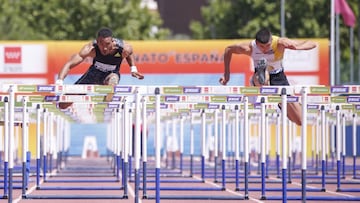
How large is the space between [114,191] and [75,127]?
2657 centimetres

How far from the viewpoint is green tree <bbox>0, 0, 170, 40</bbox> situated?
232ft

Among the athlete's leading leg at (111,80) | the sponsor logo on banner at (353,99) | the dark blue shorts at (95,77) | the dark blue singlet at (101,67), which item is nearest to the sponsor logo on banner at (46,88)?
the athlete's leading leg at (111,80)

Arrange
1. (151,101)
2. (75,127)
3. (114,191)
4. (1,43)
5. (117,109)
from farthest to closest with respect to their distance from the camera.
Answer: (75,127), (1,43), (117,109), (114,191), (151,101)

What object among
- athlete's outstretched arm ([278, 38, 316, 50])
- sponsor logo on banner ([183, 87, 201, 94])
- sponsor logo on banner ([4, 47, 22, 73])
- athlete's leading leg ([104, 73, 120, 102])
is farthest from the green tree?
sponsor logo on banner ([183, 87, 201, 94])

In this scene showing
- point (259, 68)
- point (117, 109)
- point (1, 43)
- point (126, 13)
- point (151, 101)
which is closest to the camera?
point (259, 68)

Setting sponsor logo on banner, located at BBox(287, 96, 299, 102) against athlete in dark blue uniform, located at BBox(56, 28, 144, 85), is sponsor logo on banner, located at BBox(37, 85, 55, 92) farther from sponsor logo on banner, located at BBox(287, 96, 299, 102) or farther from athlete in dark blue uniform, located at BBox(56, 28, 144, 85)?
sponsor logo on banner, located at BBox(287, 96, 299, 102)

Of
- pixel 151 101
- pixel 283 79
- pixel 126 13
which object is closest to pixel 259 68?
pixel 283 79

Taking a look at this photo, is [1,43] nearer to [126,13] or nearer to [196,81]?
[196,81]

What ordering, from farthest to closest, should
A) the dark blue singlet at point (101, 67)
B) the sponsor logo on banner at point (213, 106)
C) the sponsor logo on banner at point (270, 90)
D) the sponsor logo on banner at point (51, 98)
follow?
the sponsor logo on banner at point (213, 106)
the dark blue singlet at point (101, 67)
the sponsor logo on banner at point (51, 98)
the sponsor logo on banner at point (270, 90)

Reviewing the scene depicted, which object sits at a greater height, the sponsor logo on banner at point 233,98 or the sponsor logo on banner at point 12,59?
the sponsor logo on banner at point 12,59

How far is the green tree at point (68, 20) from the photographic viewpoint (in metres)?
70.8

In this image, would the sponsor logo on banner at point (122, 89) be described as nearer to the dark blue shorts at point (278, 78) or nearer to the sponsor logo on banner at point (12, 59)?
the dark blue shorts at point (278, 78)

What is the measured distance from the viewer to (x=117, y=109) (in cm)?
2688

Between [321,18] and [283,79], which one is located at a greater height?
[321,18]
